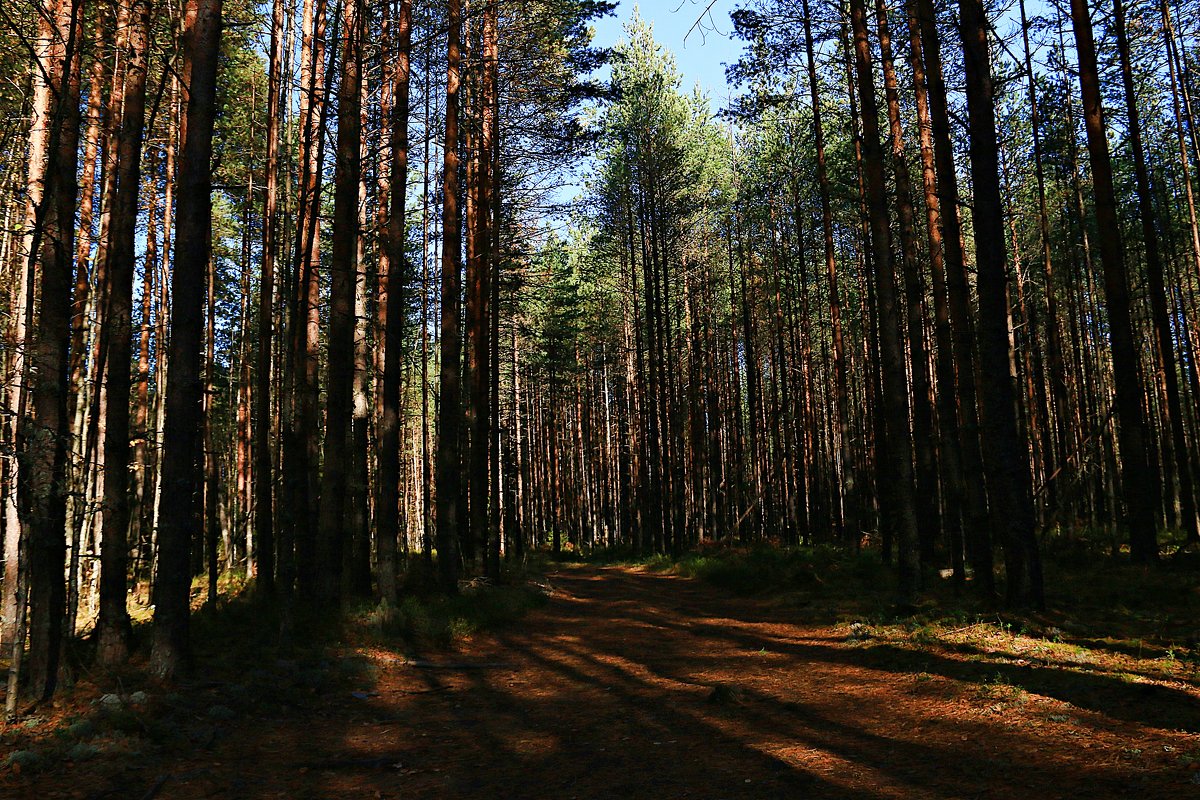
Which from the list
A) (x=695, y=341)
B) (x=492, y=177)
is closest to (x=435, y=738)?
(x=492, y=177)

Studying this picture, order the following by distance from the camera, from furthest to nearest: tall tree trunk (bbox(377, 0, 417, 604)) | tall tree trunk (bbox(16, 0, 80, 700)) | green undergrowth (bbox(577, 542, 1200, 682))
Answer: tall tree trunk (bbox(377, 0, 417, 604)), green undergrowth (bbox(577, 542, 1200, 682)), tall tree trunk (bbox(16, 0, 80, 700))

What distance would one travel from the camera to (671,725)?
5.93 m

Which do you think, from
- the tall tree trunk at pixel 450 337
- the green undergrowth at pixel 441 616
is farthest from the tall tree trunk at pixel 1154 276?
the green undergrowth at pixel 441 616

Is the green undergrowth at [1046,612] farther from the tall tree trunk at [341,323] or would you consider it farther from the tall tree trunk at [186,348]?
the tall tree trunk at [186,348]

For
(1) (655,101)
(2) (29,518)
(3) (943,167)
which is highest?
(1) (655,101)

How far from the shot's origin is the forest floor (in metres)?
4.40

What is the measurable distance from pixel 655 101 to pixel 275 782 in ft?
82.0

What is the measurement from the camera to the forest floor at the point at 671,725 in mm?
4402

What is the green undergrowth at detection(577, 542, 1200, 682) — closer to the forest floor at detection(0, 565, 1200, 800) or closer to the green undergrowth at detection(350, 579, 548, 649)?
the forest floor at detection(0, 565, 1200, 800)

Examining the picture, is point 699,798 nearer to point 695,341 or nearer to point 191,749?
point 191,749

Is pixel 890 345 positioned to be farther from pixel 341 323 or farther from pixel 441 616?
pixel 341 323

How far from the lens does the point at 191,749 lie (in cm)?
518

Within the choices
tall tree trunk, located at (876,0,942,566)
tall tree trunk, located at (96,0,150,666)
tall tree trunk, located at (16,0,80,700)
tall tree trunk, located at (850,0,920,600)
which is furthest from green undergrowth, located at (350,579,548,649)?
tall tree trunk, located at (876,0,942,566)

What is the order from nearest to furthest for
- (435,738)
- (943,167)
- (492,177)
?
(435,738) → (943,167) → (492,177)
